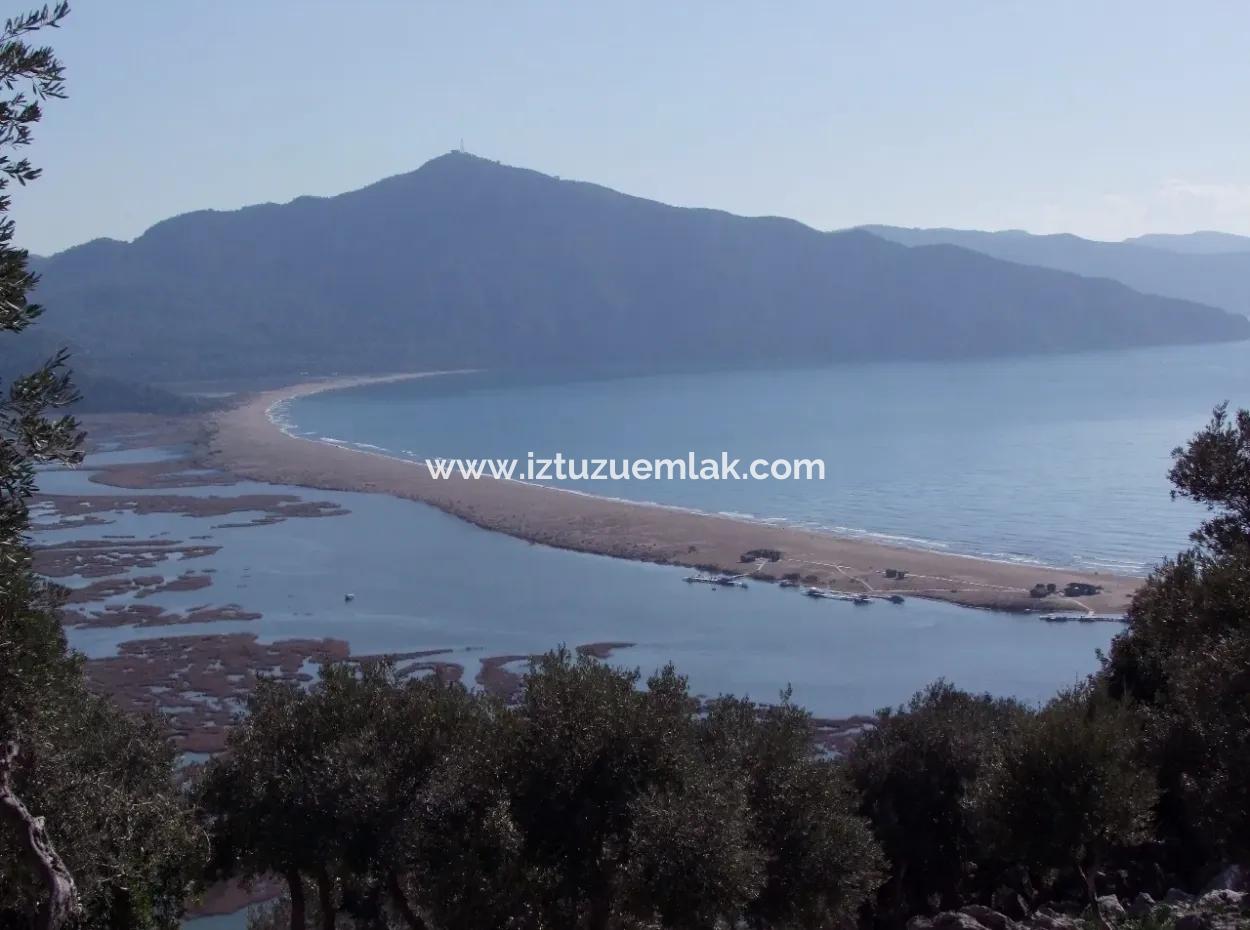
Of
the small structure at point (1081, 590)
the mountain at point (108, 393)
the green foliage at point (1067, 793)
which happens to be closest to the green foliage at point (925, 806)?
the green foliage at point (1067, 793)

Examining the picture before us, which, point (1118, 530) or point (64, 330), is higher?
point (64, 330)

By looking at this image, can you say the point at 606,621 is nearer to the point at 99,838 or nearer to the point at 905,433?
the point at 99,838

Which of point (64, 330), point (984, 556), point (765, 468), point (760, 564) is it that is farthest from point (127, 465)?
point (64, 330)

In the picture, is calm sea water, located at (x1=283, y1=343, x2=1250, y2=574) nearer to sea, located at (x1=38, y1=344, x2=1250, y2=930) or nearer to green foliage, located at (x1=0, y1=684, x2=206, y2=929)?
sea, located at (x1=38, y1=344, x2=1250, y2=930)

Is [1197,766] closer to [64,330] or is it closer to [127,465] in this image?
[127,465]

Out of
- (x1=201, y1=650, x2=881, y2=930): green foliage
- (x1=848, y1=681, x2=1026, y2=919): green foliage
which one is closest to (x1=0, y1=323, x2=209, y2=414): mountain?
(x1=201, y1=650, x2=881, y2=930): green foliage

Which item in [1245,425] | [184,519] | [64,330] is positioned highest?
[64,330]

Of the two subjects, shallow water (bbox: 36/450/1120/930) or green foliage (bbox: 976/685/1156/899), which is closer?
green foliage (bbox: 976/685/1156/899)

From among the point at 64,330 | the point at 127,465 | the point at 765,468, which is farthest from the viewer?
the point at 64,330

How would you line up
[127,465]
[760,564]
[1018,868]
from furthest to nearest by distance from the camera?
[127,465]
[760,564]
[1018,868]
